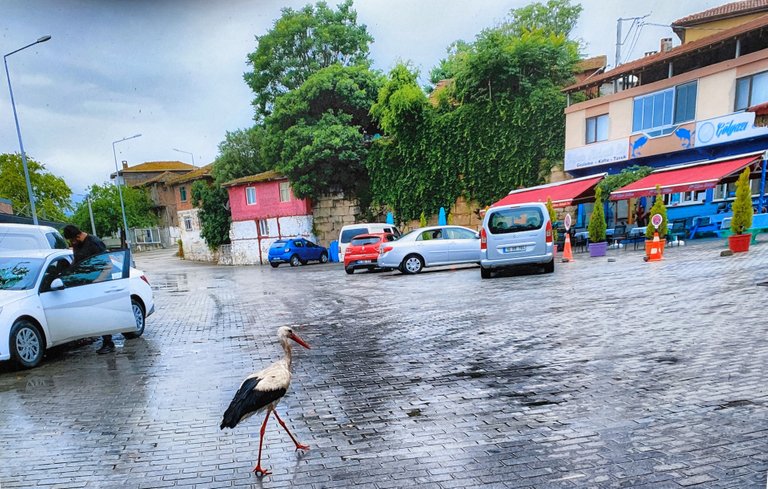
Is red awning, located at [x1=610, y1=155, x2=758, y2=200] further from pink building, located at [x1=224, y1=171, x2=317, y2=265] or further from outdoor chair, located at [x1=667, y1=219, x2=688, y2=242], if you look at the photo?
pink building, located at [x1=224, y1=171, x2=317, y2=265]

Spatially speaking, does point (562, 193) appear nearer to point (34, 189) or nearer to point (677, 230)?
point (677, 230)

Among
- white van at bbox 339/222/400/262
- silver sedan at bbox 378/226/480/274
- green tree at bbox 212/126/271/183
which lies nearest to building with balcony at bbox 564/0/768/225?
silver sedan at bbox 378/226/480/274

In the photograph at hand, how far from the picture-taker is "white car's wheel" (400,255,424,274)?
47.7 feet

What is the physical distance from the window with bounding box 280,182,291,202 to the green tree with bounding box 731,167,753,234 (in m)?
25.7

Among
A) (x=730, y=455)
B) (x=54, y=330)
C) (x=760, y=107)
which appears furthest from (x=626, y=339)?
(x=54, y=330)

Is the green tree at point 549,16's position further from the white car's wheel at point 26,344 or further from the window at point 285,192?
the white car's wheel at point 26,344

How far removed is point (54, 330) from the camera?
6.27 metres

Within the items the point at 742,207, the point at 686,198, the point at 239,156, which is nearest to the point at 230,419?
the point at 742,207

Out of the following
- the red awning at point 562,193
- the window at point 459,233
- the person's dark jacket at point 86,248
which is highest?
the red awning at point 562,193

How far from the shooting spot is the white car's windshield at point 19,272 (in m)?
6.11

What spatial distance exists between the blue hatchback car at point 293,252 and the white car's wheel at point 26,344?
19.7 m

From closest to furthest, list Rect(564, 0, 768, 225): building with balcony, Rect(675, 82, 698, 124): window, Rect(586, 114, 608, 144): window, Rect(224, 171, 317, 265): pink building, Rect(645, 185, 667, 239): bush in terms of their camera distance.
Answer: Rect(645, 185, 667, 239): bush, Rect(564, 0, 768, 225): building with balcony, Rect(675, 82, 698, 124): window, Rect(586, 114, 608, 144): window, Rect(224, 171, 317, 265): pink building

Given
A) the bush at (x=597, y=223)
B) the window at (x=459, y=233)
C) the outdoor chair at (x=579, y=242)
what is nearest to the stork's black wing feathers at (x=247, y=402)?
the window at (x=459, y=233)

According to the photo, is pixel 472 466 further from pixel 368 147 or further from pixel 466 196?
pixel 368 147
